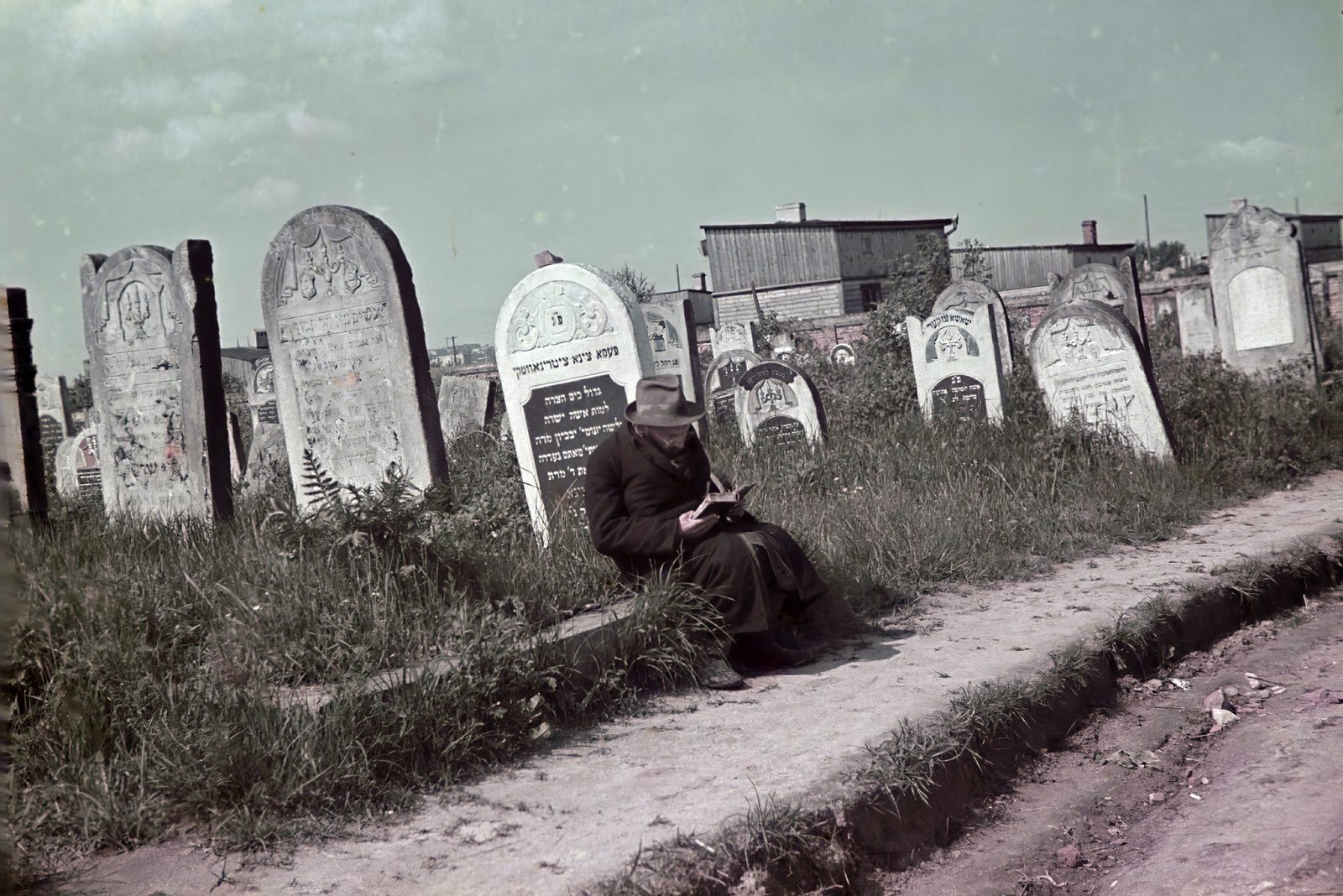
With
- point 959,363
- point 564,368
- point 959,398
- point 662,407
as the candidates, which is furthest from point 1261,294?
point 662,407

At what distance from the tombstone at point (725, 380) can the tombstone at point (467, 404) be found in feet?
8.11

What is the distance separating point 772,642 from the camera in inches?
176

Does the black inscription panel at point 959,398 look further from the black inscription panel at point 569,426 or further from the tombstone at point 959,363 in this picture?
the black inscription panel at point 569,426

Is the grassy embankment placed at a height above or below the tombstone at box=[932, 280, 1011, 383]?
below

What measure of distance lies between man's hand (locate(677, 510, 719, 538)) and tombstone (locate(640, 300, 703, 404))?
5.50 meters

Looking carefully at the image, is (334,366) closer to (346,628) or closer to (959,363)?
(346,628)

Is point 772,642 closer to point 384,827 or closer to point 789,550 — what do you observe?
point 789,550

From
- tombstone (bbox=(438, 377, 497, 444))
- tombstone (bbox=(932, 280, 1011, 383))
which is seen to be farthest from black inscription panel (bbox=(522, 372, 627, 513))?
tombstone (bbox=(932, 280, 1011, 383))

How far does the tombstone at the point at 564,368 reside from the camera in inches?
250

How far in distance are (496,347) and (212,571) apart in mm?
2773

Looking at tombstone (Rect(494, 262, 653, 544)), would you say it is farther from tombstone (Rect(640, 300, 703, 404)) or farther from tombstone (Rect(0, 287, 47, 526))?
tombstone (Rect(640, 300, 703, 404))

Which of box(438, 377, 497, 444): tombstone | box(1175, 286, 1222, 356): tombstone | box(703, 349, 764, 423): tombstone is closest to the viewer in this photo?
Result: box(438, 377, 497, 444): tombstone

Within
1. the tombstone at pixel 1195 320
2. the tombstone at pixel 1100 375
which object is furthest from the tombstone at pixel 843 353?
the tombstone at pixel 1100 375

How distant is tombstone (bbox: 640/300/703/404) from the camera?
10391 mm
